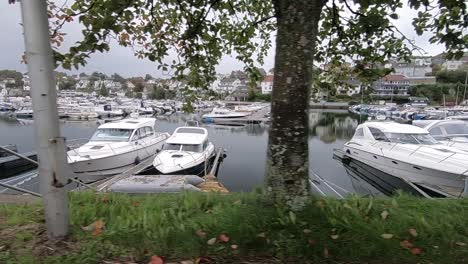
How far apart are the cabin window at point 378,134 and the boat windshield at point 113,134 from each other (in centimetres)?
1395

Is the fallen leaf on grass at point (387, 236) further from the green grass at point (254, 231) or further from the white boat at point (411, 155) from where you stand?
the white boat at point (411, 155)

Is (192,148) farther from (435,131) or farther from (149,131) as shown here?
(435,131)

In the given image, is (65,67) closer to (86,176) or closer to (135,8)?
(135,8)

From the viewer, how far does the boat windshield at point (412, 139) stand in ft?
57.3

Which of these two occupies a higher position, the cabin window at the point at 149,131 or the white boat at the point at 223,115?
the cabin window at the point at 149,131

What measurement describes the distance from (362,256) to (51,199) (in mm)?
2657

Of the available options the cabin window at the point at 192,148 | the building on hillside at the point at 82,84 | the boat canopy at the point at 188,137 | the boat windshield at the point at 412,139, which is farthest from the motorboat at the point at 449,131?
the building on hillside at the point at 82,84

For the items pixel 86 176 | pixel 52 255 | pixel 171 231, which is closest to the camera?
pixel 52 255

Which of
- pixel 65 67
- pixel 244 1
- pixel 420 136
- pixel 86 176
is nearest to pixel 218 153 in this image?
pixel 86 176

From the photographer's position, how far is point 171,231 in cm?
341

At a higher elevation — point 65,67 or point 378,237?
point 65,67

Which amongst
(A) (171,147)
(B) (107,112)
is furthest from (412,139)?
(B) (107,112)

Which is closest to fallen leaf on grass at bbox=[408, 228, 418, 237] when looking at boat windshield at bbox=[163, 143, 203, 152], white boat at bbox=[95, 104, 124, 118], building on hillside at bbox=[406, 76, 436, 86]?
boat windshield at bbox=[163, 143, 203, 152]

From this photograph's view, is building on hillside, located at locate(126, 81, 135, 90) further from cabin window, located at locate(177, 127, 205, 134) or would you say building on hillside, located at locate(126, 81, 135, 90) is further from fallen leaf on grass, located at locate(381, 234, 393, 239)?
fallen leaf on grass, located at locate(381, 234, 393, 239)
